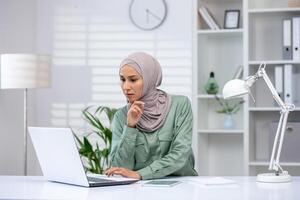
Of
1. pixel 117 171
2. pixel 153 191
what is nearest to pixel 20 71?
pixel 117 171

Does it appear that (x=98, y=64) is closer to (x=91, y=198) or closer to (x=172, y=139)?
(x=172, y=139)

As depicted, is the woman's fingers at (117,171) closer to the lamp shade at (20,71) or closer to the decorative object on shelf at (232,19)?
the lamp shade at (20,71)

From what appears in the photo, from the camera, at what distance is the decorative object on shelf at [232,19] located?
4392 mm

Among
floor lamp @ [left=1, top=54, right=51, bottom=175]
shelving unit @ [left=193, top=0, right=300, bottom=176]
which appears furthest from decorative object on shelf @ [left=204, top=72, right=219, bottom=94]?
floor lamp @ [left=1, top=54, right=51, bottom=175]

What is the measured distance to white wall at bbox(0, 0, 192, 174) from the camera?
4637mm

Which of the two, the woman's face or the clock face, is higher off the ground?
the clock face

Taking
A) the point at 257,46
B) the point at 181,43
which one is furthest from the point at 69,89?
the point at 257,46

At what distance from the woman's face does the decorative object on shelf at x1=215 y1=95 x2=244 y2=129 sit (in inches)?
69.0

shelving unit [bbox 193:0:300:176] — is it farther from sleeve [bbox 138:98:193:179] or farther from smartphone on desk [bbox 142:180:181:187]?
smartphone on desk [bbox 142:180:181:187]

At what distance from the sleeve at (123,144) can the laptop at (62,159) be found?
9.3 inches

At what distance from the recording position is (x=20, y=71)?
13.0 ft

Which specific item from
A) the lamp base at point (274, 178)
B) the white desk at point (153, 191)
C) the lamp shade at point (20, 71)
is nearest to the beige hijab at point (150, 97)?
the white desk at point (153, 191)

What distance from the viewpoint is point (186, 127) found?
2.71 m

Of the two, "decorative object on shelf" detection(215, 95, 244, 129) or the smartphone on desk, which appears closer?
the smartphone on desk
